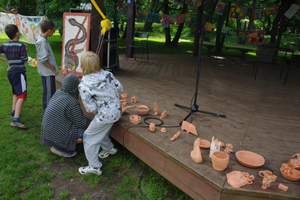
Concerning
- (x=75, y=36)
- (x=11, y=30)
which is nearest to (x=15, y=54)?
(x=11, y=30)

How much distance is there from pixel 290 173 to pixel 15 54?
314 cm

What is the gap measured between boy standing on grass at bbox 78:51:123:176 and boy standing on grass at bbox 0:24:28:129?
1338 millimetres

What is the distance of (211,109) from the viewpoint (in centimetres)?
303

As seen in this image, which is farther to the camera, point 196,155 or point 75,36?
point 75,36

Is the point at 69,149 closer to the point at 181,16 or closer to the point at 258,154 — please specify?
the point at 258,154

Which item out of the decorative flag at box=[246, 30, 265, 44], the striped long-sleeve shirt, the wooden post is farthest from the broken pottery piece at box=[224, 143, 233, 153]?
the decorative flag at box=[246, 30, 265, 44]

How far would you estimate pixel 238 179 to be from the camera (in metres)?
1.57

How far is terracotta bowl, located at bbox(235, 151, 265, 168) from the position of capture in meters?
1.79

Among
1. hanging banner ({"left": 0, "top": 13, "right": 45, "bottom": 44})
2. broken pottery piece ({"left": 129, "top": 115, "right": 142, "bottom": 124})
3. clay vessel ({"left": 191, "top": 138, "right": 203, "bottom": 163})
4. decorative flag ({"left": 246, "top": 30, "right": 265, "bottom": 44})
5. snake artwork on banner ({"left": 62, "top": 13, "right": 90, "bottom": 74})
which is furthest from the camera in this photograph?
decorative flag ({"left": 246, "top": 30, "right": 265, "bottom": 44})

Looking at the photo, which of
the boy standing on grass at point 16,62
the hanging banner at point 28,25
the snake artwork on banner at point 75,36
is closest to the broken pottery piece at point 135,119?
the boy standing on grass at point 16,62

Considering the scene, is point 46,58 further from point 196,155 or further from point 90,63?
point 196,155

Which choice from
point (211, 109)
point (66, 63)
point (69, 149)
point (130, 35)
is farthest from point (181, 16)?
point (69, 149)

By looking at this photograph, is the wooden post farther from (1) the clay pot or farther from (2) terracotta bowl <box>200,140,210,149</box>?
(1) the clay pot

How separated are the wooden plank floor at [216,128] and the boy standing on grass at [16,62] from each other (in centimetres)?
141
